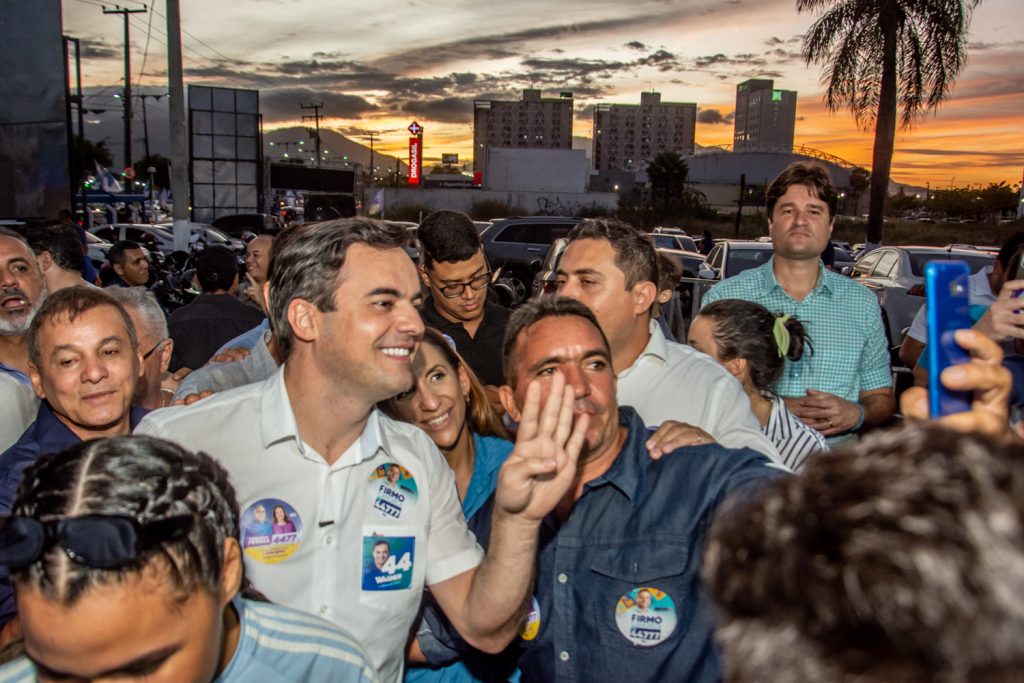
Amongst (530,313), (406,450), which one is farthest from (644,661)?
(530,313)

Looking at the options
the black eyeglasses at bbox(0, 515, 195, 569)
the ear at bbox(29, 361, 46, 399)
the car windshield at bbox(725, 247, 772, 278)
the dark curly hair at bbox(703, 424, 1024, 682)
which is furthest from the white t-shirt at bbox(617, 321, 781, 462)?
the car windshield at bbox(725, 247, 772, 278)

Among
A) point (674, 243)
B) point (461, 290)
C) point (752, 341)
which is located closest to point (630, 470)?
point (752, 341)

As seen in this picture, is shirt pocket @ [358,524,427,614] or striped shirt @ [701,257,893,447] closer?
shirt pocket @ [358,524,427,614]

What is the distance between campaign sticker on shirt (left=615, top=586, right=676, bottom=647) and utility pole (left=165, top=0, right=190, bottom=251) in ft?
49.0

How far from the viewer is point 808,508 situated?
35.6 inches

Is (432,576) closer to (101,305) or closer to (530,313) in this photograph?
(530,313)

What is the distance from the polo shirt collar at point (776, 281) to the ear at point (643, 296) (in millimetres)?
1263

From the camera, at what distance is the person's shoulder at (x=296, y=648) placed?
171cm

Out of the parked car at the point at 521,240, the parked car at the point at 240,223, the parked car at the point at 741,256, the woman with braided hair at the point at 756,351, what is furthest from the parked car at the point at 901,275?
the parked car at the point at 240,223

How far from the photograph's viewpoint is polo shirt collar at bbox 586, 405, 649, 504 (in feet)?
7.28

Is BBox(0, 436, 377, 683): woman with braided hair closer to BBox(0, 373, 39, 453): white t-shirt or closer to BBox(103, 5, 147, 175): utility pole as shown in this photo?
BBox(0, 373, 39, 453): white t-shirt

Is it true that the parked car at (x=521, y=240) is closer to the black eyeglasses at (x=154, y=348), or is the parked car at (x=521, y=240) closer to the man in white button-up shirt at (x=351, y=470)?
the black eyeglasses at (x=154, y=348)

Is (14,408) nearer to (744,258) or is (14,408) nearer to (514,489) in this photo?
(514,489)

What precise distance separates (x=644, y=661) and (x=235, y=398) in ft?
4.48
